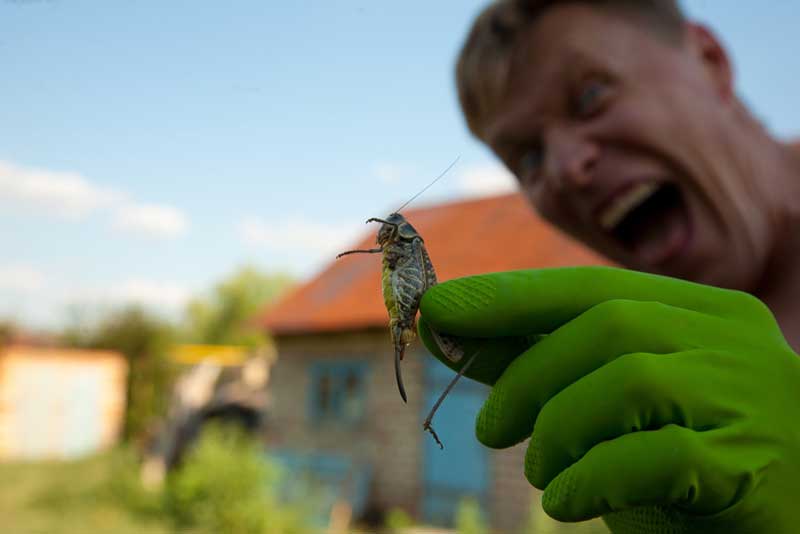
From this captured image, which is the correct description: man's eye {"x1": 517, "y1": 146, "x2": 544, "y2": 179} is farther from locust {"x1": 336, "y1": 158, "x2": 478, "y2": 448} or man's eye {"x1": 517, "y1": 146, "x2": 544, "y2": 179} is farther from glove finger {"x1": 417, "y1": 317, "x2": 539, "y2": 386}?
locust {"x1": 336, "y1": 158, "x2": 478, "y2": 448}

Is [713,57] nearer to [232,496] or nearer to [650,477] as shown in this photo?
[650,477]

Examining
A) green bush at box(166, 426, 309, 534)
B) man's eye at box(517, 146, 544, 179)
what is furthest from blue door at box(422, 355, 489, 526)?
man's eye at box(517, 146, 544, 179)

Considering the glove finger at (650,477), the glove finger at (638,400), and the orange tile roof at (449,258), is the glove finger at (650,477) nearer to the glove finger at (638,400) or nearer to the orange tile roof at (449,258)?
the glove finger at (638,400)

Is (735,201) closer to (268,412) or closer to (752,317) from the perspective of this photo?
(752,317)

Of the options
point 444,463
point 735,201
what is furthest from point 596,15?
point 444,463

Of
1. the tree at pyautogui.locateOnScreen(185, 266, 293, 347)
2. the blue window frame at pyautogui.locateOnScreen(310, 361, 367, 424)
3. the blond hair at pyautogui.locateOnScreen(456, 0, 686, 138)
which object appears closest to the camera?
the blond hair at pyautogui.locateOnScreen(456, 0, 686, 138)

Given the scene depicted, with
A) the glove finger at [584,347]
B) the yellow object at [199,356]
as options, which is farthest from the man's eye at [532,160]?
the yellow object at [199,356]
